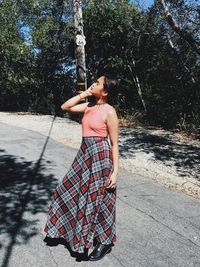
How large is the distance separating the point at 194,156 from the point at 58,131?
17.8 feet

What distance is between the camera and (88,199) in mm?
3670

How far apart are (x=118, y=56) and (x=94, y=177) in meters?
14.2

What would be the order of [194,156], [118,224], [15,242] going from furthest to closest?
[194,156] → [118,224] → [15,242]

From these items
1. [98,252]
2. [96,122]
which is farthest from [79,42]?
[98,252]

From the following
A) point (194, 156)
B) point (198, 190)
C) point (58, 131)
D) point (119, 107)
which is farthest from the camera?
point (119, 107)

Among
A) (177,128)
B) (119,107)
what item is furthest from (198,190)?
(119,107)

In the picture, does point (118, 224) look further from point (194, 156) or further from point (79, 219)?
point (194, 156)

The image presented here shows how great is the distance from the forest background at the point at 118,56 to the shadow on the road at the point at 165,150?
1.81m

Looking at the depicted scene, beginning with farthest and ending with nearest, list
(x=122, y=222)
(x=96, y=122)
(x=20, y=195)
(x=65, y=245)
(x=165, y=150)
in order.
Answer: (x=165, y=150) < (x=20, y=195) < (x=122, y=222) < (x=65, y=245) < (x=96, y=122)

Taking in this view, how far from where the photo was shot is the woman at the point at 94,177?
362 centimetres

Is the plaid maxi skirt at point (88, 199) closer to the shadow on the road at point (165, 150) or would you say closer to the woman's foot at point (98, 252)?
the woman's foot at point (98, 252)

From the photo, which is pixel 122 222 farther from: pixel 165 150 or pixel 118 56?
pixel 118 56

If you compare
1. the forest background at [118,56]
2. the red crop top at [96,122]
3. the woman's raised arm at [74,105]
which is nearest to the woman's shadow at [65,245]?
the red crop top at [96,122]

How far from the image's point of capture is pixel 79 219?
371cm
